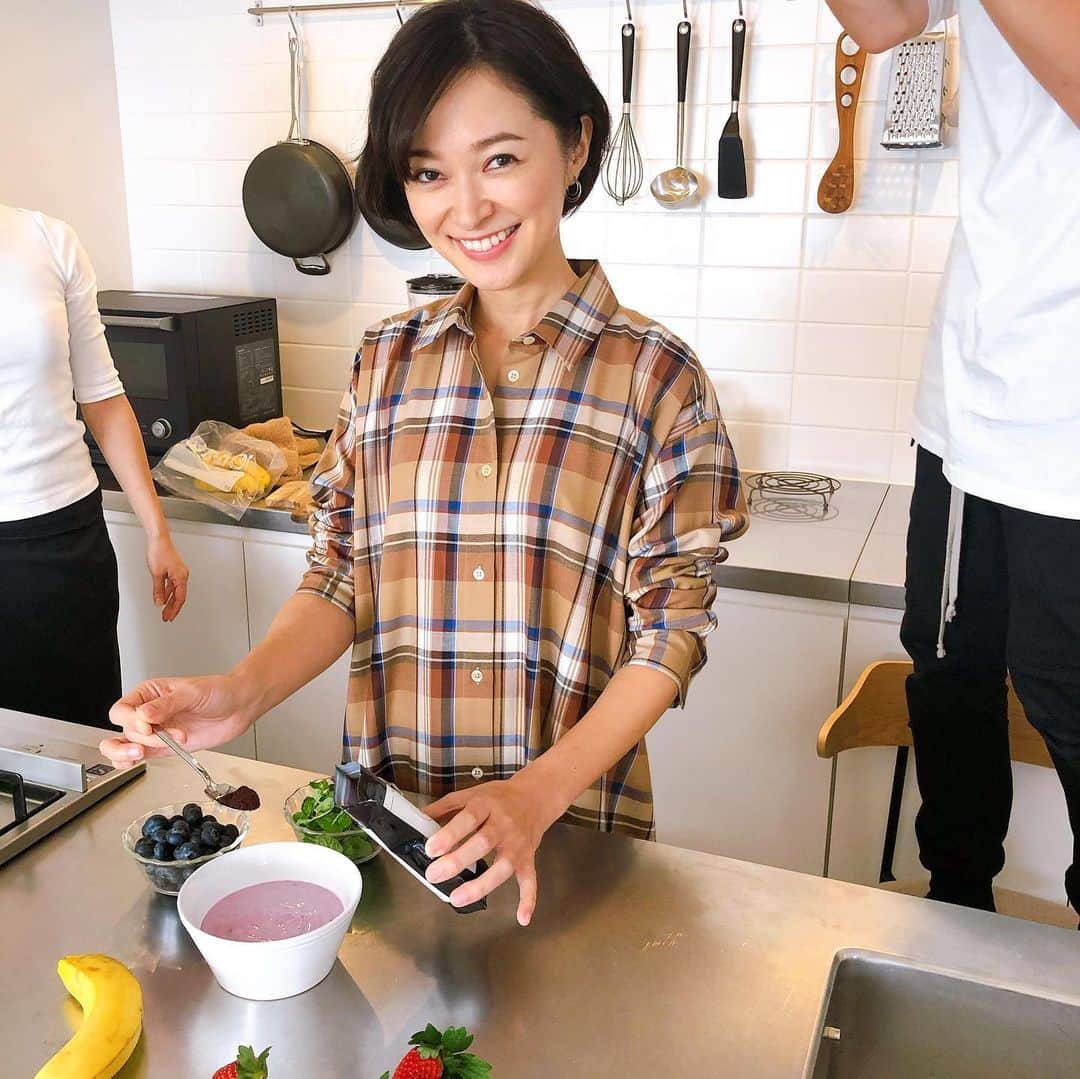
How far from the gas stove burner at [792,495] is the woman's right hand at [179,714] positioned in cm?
121

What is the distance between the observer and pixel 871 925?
81 cm

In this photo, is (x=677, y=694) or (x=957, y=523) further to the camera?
(x=957, y=523)

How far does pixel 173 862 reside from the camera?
84cm

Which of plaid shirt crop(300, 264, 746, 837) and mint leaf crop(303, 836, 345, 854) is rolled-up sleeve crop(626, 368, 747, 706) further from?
mint leaf crop(303, 836, 345, 854)

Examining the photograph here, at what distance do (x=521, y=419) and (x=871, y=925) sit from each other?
1.68ft

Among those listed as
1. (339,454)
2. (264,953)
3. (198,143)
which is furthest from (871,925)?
(198,143)

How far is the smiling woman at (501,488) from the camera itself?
0.95 meters

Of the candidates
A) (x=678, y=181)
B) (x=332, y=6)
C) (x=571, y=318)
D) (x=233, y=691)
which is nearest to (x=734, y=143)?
(x=678, y=181)

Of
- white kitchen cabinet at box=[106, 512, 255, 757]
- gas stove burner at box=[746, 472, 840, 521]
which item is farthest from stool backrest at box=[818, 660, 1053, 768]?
white kitchen cabinet at box=[106, 512, 255, 757]

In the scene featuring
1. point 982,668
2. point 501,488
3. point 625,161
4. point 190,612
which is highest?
point 625,161

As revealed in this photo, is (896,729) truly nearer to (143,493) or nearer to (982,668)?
(982,668)

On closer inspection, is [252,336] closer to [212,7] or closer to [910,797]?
[212,7]

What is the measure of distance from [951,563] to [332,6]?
68.3 inches

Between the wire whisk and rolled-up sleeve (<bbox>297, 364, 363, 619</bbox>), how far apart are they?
46.8 inches
